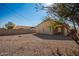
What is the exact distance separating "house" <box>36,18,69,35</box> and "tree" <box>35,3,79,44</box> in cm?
7

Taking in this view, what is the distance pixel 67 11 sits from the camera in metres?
1.83

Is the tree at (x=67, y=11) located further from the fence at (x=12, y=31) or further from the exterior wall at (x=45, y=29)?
the fence at (x=12, y=31)

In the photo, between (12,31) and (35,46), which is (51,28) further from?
(12,31)

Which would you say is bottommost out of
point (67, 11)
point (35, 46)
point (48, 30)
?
point (35, 46)

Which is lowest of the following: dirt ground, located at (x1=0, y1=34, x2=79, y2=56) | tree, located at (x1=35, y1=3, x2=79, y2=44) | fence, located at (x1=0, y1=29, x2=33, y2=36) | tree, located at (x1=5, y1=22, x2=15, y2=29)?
dirt ground, located at (x1=0, y1=34, x2=79, y2=56)

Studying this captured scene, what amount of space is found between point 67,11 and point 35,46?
→ 1.49 ft

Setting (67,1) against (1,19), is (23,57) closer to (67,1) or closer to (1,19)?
(1,19)

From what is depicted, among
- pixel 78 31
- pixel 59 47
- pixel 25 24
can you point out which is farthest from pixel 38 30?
pixel 78 31

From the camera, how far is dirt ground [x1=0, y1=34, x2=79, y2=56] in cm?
179

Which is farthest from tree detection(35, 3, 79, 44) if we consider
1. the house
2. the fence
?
the fence

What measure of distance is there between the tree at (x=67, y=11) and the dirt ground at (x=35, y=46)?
11cm

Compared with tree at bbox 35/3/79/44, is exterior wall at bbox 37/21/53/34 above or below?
below

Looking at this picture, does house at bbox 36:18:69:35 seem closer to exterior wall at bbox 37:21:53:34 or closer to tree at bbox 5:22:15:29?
exterior wall at bbox 37:21:53:34

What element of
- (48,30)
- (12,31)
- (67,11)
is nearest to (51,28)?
(48,30)
